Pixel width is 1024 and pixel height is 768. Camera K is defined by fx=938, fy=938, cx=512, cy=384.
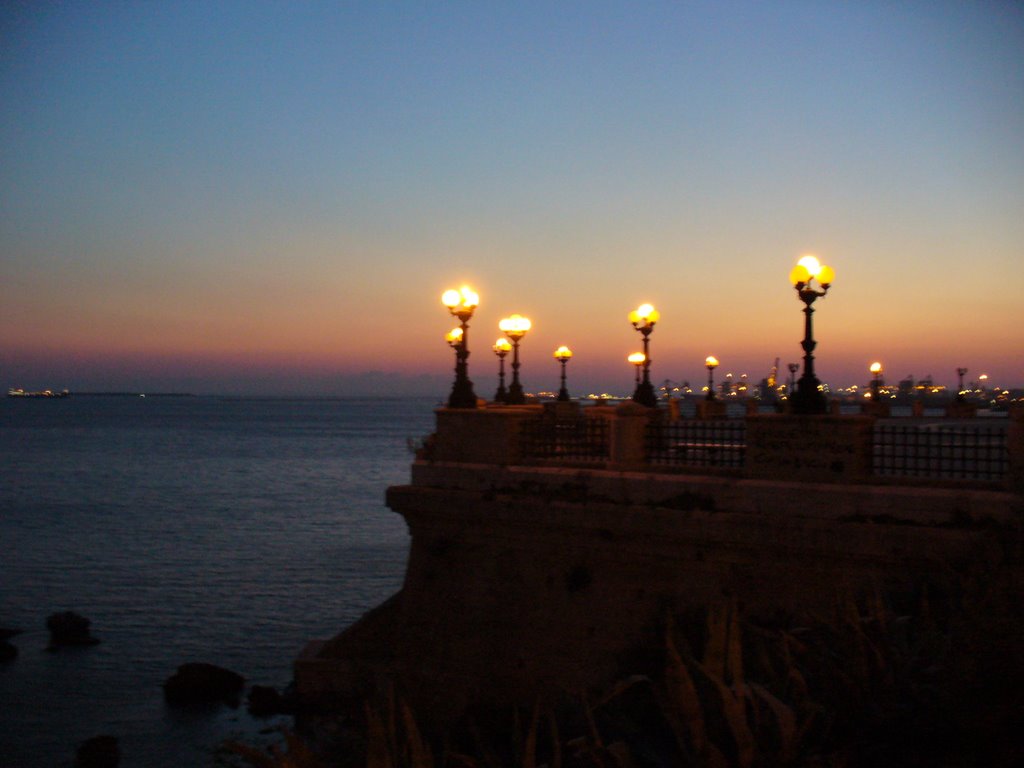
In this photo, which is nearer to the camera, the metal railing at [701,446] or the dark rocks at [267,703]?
the metal railing at [701,446]

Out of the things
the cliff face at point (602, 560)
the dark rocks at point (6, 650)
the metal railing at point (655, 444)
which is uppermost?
the metal railing at point (655, 444)

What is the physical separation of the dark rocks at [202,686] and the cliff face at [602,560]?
7.06 m

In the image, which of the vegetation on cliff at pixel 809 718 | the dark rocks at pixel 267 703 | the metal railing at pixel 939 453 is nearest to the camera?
the vegetation on cliff at pixel 809 718

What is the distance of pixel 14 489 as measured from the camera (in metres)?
62.1

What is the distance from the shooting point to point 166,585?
3262 centimetres

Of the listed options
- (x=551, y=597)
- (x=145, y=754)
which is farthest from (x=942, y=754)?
(x=145, y=754)

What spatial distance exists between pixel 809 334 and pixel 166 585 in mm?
27592

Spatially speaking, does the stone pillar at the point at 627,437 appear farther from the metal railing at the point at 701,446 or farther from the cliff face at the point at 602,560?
the cliff face at the point at 602,560

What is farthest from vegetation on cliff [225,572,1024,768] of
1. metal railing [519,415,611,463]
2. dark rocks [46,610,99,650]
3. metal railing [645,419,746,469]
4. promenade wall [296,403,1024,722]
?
dark rocks [46,610,99,650]

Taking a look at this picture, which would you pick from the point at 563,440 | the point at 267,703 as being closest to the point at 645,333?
the point at 563,440

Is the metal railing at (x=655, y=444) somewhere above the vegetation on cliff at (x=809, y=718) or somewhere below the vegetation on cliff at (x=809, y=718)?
above

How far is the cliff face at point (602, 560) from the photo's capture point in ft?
31.2

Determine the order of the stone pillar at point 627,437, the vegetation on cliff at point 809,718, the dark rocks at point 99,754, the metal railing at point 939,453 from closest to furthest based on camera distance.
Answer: the vegetation on cliff at point 809,718, the metal railing at point 939,453, the stone pillar at point 627,437, the dark rocks at point 99,754

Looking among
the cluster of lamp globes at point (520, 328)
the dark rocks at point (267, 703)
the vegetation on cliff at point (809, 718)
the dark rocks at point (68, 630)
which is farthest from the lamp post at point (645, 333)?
the dark rocks at point (68, 630)
